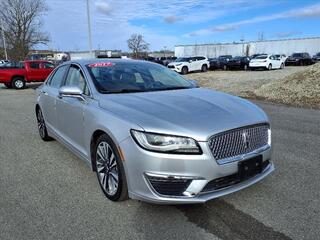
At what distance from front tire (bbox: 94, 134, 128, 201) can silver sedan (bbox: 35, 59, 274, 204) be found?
1 centimetres

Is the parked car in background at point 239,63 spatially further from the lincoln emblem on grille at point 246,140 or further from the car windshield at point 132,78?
the lincoln emblem on grille at point 246,140

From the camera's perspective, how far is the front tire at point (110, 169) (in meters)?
3.56

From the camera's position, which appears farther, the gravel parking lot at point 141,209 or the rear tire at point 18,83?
the rear tire at point 18,83

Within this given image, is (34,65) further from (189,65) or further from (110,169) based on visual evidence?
(110,169)

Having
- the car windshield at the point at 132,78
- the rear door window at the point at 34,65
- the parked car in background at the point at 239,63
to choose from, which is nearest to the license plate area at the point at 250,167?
the car windshield at the point at 132,78

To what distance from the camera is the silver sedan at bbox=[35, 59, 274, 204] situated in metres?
3.15

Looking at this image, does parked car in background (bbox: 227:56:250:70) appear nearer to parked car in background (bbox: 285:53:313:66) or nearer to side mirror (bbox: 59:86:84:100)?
parked car in background (bbox: 285:53:313:66)

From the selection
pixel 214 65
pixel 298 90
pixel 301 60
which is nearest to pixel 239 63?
pixel 214 65

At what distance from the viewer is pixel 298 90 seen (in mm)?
12977

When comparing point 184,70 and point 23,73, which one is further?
point 184,70

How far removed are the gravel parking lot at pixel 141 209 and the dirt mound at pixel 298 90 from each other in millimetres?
6865

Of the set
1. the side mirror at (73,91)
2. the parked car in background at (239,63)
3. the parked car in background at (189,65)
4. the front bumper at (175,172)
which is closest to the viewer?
the front bumper at (175,172)

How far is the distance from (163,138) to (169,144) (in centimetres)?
8

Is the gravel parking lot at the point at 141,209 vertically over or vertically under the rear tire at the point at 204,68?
under
